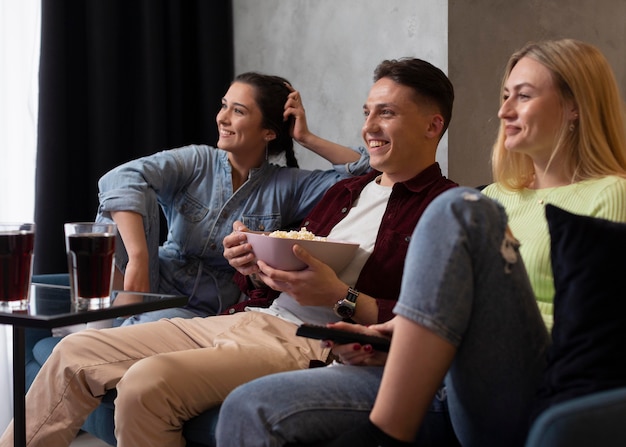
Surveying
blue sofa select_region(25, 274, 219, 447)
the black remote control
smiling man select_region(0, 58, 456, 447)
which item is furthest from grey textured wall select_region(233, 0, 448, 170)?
the black remote control

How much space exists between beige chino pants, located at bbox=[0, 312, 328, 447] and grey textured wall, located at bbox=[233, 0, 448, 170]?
3.30 feet

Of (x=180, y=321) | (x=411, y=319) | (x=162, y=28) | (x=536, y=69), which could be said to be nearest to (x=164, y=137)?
(x=162, y=28)

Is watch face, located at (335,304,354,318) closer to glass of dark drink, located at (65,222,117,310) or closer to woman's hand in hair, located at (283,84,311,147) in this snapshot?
glass of dark drink, located at (65,222,117,310)

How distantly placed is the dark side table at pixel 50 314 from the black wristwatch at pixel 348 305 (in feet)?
1.19

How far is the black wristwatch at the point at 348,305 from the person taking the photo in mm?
1756

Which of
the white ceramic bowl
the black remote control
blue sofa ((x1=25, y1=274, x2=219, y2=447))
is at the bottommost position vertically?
blue sofa ((x1=25, y1=274, x2=219, y2=447))

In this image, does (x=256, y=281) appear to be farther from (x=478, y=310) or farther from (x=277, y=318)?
(x=478, y=310)

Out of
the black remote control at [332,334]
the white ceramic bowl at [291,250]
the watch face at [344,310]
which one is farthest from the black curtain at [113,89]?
the black remote control at [332,334]

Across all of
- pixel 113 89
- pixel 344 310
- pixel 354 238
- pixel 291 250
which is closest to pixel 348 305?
pixel 344 310

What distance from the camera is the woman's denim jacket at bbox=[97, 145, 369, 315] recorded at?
2.42 m

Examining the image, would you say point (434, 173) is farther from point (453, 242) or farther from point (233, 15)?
point (233, 15)

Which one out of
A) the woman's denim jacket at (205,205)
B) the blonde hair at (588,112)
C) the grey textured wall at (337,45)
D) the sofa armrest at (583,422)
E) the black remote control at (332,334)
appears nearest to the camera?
the sofa armrest at (583,422)

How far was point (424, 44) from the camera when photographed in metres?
2.53

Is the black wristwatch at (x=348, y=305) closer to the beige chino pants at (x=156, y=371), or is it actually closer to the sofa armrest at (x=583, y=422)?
the beige chino pants at (x=156, y=371)
